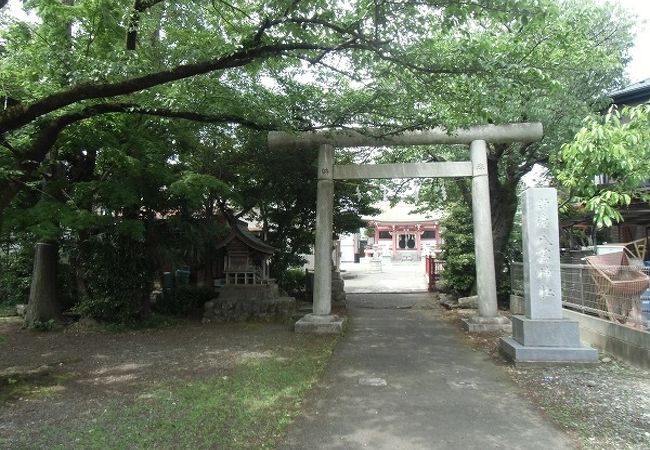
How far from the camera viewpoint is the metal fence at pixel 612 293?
7.34m

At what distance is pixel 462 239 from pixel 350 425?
451 inches

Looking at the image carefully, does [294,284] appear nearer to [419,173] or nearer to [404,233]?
[419,173]

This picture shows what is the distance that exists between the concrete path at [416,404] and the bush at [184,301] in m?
5.84

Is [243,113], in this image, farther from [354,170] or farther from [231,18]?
[354,170]

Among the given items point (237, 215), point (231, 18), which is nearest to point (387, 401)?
point (231, 18)

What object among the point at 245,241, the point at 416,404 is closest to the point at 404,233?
the point at 245,241

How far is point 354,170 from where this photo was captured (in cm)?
1123

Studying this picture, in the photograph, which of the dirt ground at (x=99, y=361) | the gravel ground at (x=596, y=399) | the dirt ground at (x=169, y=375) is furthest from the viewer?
the dirt ground at (x=99, y=361)

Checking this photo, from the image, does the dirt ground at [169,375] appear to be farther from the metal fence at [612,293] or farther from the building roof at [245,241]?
the building roof at [245,241]

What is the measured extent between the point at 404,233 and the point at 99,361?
38.9 m

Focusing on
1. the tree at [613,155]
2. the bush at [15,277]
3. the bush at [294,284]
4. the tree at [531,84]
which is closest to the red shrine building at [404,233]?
the bush at [294,284]

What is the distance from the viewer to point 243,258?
12.9 m

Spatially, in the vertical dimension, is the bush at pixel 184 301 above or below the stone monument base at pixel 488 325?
above

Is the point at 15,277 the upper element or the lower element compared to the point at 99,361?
upper
